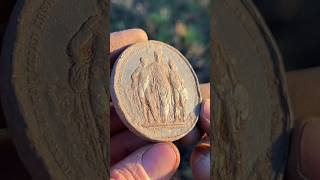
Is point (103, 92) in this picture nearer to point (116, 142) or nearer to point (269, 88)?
point (116, 142)

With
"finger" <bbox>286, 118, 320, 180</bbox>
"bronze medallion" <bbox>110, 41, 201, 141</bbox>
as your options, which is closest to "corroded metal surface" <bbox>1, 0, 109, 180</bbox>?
"bronze medallion" <bbox>110, 41, 201, 141</bbox>

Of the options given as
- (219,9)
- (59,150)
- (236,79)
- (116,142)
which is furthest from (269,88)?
(59,150)

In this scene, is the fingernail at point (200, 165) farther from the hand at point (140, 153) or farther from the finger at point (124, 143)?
the finger at point (124, 143)

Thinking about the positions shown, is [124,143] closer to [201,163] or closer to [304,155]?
[201,163]

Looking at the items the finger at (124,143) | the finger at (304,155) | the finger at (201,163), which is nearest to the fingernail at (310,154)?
the finger at (304,155)

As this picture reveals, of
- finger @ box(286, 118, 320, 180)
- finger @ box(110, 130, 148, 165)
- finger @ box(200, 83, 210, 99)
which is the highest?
finger @ box(200, 83, 210, 99)

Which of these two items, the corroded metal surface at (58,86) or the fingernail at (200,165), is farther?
the fingernail at (200,165)

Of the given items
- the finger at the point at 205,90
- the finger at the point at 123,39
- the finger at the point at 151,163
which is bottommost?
the finger at the point at 151,163

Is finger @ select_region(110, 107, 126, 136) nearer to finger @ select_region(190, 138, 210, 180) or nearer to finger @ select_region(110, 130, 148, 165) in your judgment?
finger @ select_region(110, 130, 148, 165)
